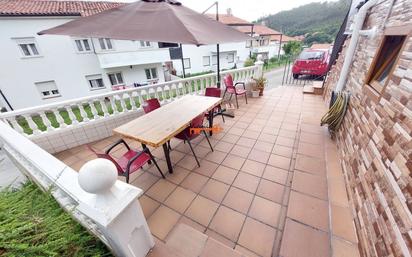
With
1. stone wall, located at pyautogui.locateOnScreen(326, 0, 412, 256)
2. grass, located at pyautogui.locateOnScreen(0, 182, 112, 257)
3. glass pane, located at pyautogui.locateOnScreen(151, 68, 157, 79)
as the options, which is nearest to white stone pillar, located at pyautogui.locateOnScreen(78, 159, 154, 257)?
grass, located at pyautogui.locateOnScreen(0, 182, 112, 257)

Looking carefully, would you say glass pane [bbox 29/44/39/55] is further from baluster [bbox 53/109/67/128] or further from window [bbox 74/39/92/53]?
baluster [bbox 53/109/67/128]

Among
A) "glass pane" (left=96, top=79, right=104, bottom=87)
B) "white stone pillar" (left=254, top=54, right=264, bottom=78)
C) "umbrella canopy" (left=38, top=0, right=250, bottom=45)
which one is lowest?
"glass pane" (left=96, top=79, right=104, bottom=87)

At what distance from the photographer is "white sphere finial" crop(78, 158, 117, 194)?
86cm

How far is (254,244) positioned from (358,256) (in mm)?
790

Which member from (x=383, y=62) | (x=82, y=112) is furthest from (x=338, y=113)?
(x=82, y=112)

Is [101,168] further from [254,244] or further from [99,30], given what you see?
[99,30]

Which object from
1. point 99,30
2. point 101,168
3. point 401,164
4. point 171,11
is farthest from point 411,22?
point 99,30

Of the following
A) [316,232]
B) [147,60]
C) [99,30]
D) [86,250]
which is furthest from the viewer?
[147,60]

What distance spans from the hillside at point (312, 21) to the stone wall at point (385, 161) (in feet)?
128

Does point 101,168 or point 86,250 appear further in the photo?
point 86,250

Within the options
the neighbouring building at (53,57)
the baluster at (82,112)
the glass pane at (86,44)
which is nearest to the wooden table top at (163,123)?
the baluster at (82,112)

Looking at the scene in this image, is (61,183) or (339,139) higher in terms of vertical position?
(61,183)

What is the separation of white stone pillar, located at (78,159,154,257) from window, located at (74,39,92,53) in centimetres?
1200

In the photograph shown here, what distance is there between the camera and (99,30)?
5.78ft
